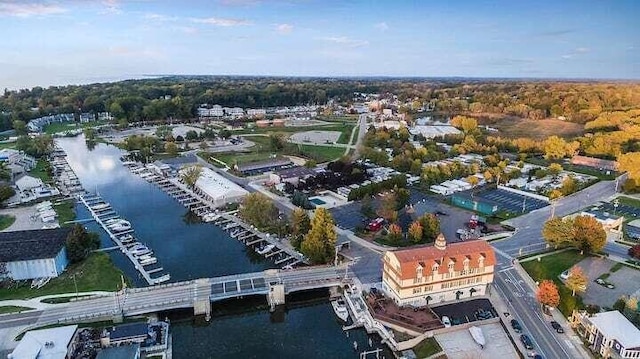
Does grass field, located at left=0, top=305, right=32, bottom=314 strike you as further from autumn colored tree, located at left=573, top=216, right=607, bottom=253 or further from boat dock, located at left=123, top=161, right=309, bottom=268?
autumn colored tree, located at left=573, top=216, right=607, bottom=253

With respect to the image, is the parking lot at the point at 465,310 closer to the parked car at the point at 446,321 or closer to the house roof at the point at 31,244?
the parked car at the point at 446,321

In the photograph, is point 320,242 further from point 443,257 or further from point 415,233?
point 443,257

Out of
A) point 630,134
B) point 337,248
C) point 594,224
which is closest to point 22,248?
point 337,248

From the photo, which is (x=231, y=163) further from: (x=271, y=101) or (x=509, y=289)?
(x=271, y=101)


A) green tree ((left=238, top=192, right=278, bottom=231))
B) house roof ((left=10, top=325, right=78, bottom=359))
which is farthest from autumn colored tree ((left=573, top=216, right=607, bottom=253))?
house roof ((left=10, top=325, right=78, bottom=359))

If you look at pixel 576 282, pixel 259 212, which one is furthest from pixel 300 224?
pixel 576 282
